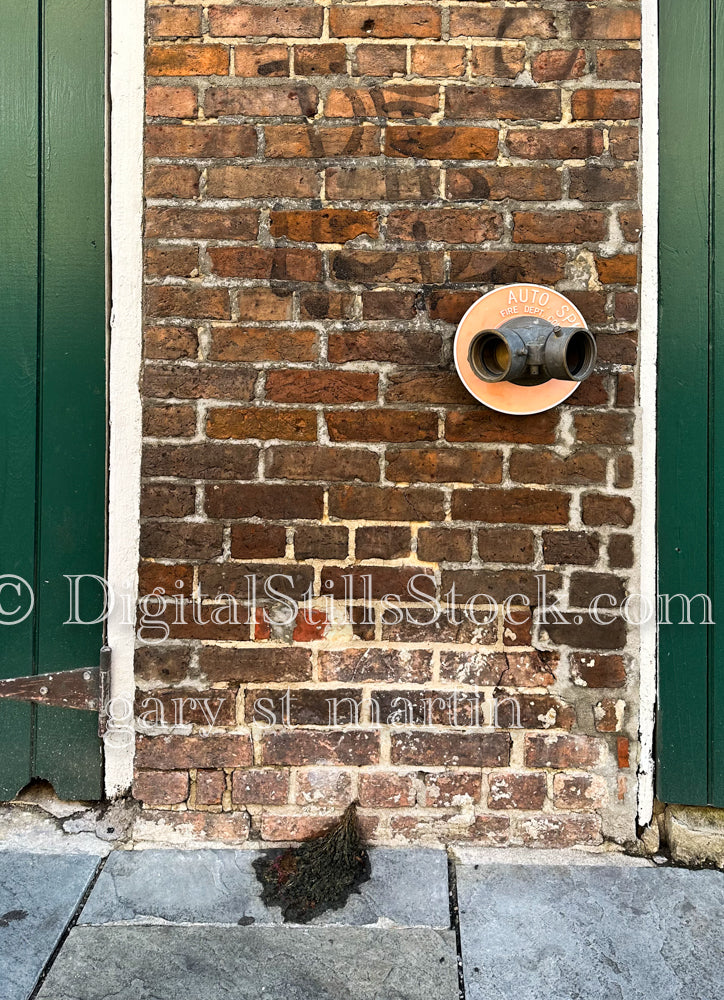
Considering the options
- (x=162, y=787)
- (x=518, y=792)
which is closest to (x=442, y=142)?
(x=518, y=792)

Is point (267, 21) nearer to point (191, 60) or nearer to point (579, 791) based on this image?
point (191, 60)

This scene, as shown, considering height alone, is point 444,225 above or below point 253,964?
above

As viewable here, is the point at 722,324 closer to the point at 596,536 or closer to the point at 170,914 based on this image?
the point at 596,536

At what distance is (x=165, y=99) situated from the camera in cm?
194

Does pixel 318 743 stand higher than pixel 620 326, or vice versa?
pixel 620 326

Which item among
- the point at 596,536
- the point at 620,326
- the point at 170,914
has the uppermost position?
the point at 620,326

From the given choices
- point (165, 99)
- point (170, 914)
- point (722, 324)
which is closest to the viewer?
point (170, 914)

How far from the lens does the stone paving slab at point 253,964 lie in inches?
60.8

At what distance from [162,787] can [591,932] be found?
113cm

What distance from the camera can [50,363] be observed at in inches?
85.4

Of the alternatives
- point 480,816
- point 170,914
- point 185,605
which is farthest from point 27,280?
point 480,816

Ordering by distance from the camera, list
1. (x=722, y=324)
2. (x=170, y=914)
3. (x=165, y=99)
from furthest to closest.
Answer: (x=722, y=324), (x=165, y=99), (x=170, y=914)

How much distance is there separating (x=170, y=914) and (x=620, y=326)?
185 centimetres

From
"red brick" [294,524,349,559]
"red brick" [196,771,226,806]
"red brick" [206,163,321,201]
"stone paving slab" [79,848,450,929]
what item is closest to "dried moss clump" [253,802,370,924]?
"stone paving slab" [79,848,450,929]
